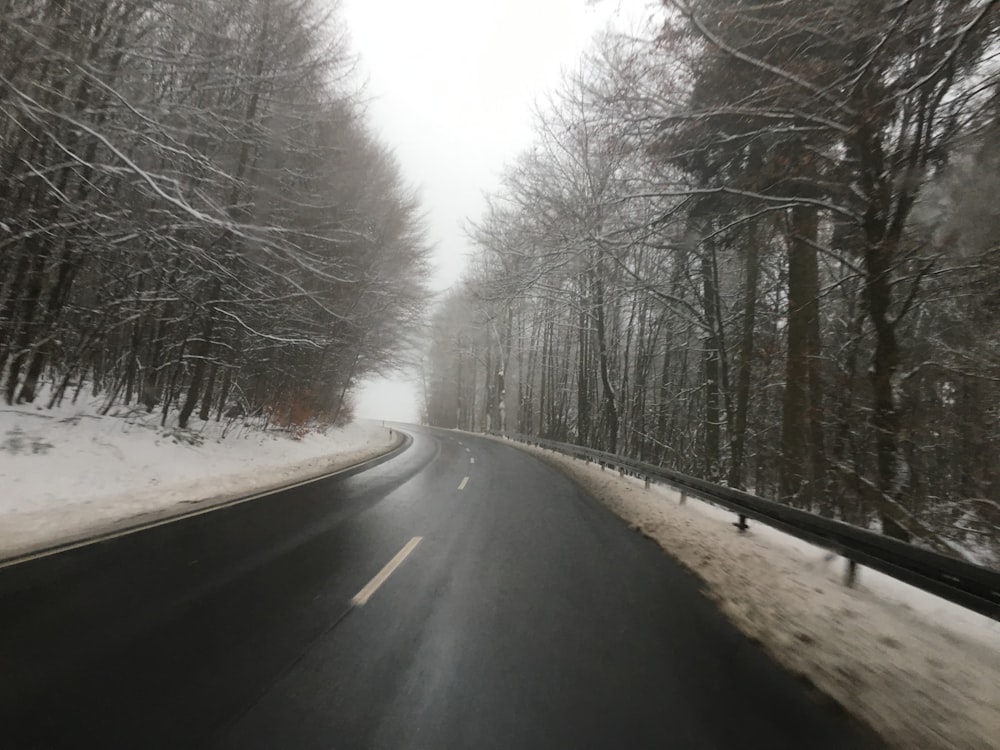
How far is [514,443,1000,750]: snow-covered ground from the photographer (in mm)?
3393

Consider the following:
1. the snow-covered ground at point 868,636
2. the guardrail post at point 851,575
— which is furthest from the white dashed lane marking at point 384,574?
the guardrail post at point 851,575

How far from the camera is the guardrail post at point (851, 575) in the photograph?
6.09 m

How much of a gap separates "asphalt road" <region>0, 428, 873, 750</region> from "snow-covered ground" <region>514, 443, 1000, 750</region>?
1.03ft

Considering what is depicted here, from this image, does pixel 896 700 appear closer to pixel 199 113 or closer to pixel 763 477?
pixel 199 113

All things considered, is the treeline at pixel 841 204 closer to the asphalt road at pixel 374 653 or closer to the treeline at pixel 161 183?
the asphalt road at pixel 374 653

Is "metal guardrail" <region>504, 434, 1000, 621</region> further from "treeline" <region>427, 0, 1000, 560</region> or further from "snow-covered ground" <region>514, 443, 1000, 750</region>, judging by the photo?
"treeline" <region>427, 0, 1000, 560</region>

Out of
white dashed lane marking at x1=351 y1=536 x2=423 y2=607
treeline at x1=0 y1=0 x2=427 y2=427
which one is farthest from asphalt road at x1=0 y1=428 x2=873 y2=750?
treeline at x1=0 y1=0 x2=427 y2=427

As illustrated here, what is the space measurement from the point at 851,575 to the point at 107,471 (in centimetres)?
1158

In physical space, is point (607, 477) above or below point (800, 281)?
below

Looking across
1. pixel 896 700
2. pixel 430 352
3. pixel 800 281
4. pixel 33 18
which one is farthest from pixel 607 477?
pixel 430 352

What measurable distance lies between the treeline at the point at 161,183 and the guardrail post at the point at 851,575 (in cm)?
973

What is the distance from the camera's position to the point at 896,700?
359 cm

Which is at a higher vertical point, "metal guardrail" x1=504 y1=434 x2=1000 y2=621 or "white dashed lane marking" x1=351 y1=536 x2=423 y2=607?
"metal guardrail" x1=504 y1=434 x2=1000 y2=621

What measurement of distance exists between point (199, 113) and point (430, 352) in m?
45.2
